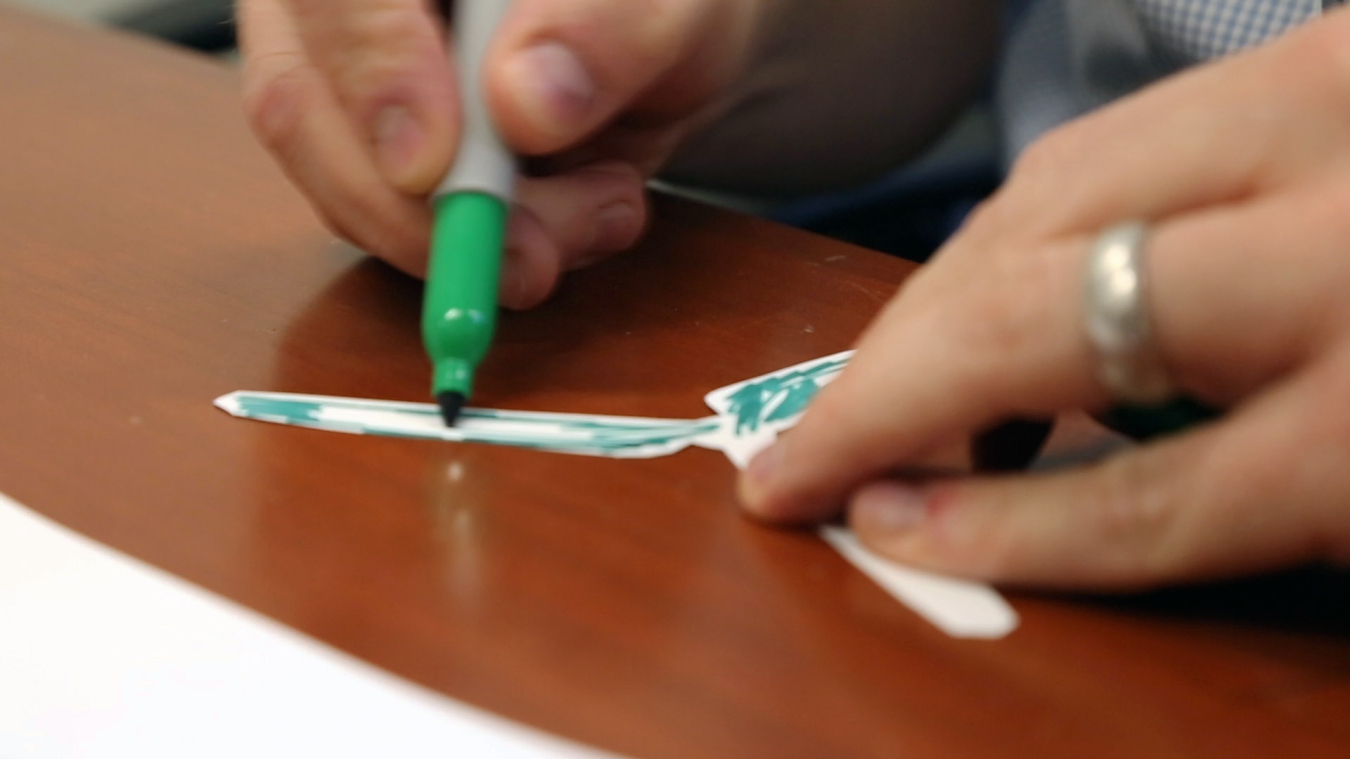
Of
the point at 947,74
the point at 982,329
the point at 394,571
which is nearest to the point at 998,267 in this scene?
the point at 982,329

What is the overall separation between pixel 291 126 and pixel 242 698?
0.92 feet

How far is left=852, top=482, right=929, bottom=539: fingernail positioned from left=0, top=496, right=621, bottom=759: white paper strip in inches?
4.3

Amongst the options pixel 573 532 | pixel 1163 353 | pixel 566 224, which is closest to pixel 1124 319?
pixel 1163 353

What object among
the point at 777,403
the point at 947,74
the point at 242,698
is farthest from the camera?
the point at 947,74

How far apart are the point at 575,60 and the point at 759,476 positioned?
172mm

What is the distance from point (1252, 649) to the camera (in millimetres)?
289

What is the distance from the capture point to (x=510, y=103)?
1.33 feet

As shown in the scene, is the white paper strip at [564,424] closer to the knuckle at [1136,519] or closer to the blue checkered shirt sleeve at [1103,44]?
the knuckle at [1136,519]

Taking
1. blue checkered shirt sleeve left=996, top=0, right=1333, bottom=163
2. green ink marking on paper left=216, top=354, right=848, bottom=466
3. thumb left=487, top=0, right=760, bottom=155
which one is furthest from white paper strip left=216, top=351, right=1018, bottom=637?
blue checkered shirt sleeve left=996, top=0, right=1333, bottom=163

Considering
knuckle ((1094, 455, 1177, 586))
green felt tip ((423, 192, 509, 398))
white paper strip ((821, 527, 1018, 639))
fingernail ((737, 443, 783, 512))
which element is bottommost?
white paper strip ((821, 527, 1018, 639))

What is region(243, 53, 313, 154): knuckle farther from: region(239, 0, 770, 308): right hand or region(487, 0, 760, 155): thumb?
region(487, 0, 760, 155): thumb

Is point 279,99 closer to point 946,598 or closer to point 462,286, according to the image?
point 462,286

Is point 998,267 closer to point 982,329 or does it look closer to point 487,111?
point 982,329

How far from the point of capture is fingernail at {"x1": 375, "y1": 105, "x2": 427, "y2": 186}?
1.35 ft
